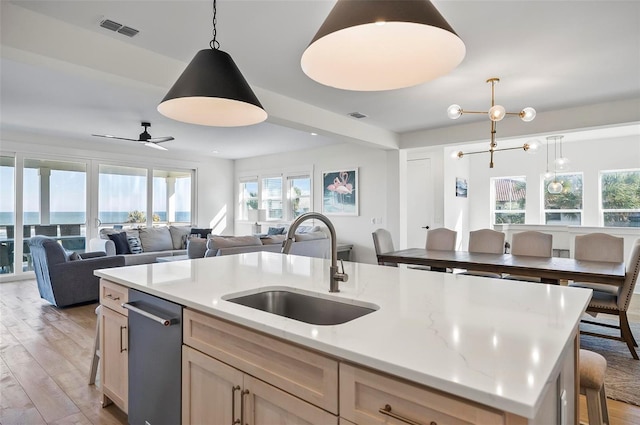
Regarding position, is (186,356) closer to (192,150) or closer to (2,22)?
(2,22)

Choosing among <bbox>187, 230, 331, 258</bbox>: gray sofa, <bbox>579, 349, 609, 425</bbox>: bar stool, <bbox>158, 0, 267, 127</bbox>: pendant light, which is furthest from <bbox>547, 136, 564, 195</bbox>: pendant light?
<bbox>158, 0, 267, 127</bbox>: pendant light

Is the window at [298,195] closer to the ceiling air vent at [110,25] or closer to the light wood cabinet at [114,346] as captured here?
the ceiling air vent at [110,25]

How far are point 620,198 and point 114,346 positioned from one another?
8.26m

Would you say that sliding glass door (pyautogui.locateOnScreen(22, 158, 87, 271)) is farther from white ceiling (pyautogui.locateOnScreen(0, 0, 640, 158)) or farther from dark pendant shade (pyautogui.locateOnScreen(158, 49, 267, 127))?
dark pendant shade (pyautogui.locateOnScreen(158, 49, 267, 127))

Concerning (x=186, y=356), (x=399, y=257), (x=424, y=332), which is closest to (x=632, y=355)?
(x=399, y=257)

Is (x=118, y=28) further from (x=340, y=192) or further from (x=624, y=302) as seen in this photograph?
(x=340, y=192)

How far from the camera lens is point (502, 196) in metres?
8.23

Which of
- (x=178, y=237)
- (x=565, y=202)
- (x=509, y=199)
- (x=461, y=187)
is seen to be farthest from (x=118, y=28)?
(x=565, y=202)

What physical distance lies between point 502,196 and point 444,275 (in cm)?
718

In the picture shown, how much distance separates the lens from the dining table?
3150 mm

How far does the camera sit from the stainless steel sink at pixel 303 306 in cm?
152

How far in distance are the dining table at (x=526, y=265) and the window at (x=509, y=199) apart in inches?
171

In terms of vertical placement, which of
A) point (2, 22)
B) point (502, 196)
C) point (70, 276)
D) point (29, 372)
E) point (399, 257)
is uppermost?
point (2, 22)

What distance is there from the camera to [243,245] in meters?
4.75
